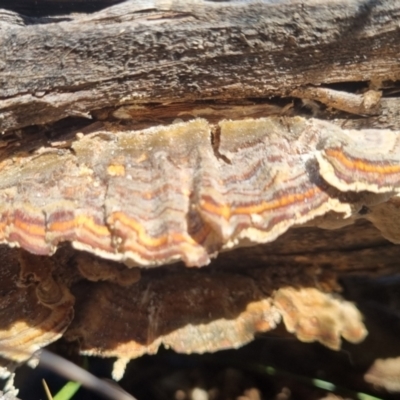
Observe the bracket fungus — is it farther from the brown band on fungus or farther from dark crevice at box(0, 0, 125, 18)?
dark crevice at box(0, 0, 125, 18)

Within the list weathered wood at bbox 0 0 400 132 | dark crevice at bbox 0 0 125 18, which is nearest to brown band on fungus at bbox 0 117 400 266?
weathered wood at bbox 0 0 400 132

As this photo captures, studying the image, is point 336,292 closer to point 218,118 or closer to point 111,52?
point 218,118

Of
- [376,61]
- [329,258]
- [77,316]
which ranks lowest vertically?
[77,316]

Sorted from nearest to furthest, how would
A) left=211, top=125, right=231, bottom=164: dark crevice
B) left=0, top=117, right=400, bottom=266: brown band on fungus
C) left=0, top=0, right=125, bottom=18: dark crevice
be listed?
left=0, top=117, right=400, bottom=266: brown band on fungus → left=211, top=125, right=231, bottom=164: dark crevice → left=0, top=0, right=125, bottom=18: dark crevice

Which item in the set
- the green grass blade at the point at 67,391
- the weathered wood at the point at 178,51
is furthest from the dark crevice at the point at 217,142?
the green grass blade at the point at 67,391

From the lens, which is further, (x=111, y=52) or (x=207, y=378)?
(x=207, y=378)

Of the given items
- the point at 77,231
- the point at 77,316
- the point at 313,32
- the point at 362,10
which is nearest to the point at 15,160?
the point at 77,231

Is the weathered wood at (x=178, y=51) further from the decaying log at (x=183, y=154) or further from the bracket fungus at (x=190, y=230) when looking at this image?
the bracket fungus at (x=190, y=230)
